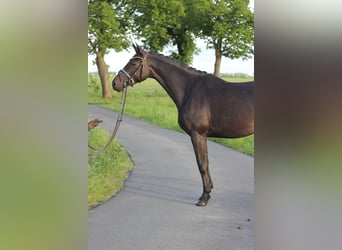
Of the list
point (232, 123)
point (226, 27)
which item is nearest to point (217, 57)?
point (226, 27)

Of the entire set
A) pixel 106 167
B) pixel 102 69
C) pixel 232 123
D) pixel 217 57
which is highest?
pixel 217 57

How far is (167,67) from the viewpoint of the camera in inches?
121

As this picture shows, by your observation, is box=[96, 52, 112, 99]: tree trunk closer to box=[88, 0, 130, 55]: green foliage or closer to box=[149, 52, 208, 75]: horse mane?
box=[88, 0, 130, 55]: green foliage

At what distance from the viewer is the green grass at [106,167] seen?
319 cm

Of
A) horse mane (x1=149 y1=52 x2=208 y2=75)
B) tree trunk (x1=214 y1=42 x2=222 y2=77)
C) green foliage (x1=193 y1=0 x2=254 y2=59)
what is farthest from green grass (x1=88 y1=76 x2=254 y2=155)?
green foliage (x1=193 y1=0 x2=254 y2=59)

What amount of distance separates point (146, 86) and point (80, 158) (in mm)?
1294

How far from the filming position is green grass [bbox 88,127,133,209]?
3.19m

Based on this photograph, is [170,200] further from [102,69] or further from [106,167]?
[102,69]

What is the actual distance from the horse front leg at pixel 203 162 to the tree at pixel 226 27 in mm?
589

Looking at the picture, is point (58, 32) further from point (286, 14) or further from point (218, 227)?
point (218, 227)

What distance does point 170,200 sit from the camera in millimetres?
3086

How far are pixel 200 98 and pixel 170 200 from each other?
84 centimetres

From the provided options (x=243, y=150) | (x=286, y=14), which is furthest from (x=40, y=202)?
(x=243, y=150)

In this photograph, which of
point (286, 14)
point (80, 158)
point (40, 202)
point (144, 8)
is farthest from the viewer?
point (144, 8)
